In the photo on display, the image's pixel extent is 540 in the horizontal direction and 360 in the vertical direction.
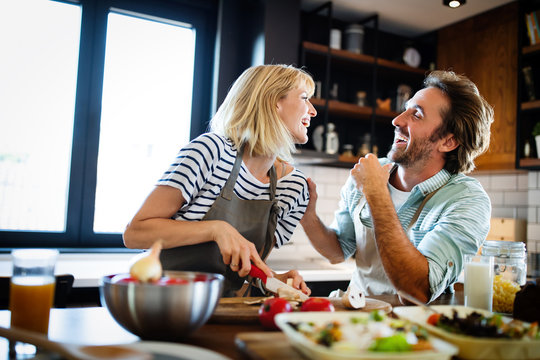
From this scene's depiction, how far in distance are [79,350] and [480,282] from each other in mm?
943

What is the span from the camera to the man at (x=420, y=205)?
159 centimetres

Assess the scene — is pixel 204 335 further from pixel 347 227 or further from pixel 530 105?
pixel 530 105

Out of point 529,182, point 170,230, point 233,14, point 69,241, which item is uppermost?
point 233,14

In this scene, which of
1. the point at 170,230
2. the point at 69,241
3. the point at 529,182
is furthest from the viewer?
the point at 529,182

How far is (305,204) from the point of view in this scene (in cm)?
188

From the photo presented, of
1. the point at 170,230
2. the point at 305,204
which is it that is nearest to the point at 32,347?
the point at 170,230

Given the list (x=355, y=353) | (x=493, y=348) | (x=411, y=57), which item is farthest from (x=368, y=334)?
(x=411, y=57)

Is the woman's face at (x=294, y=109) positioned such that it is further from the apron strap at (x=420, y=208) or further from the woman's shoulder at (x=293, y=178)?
the apron strap at (x=420, y=208)

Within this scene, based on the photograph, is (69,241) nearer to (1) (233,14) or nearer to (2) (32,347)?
(1) (233,14)

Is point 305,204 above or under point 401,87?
under

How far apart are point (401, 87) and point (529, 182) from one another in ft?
4.08

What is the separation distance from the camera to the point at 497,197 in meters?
3.76

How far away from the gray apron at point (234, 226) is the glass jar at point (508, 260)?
709 mm

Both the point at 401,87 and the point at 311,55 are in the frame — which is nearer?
the point at 311,55
